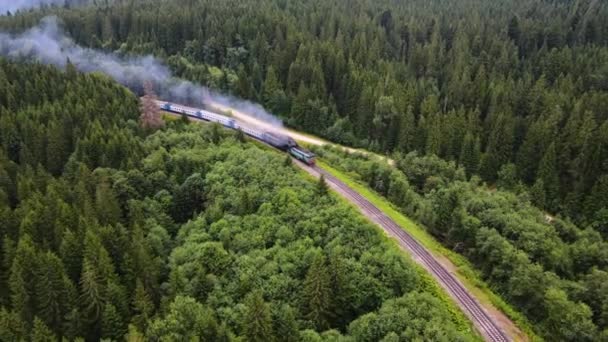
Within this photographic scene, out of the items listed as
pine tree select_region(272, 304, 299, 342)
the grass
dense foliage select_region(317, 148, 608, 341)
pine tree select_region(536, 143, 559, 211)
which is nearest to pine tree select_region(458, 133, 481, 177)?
dense foliage select_region(317, 148, 608, 341)

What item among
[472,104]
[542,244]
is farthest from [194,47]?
[542,244]

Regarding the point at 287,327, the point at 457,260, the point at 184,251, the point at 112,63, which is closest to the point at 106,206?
the point at 184,251

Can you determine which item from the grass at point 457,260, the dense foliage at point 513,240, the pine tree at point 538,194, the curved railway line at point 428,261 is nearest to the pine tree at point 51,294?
the curved railway line at point 428,261

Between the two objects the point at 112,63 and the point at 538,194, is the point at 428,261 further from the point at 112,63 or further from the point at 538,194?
the point at 112,63

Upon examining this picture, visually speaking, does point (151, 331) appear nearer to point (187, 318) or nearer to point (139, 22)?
point (187, 318)

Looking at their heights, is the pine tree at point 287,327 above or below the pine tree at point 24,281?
above

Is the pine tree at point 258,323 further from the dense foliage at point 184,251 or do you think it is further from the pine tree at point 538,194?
the pine tree at point 538,194
